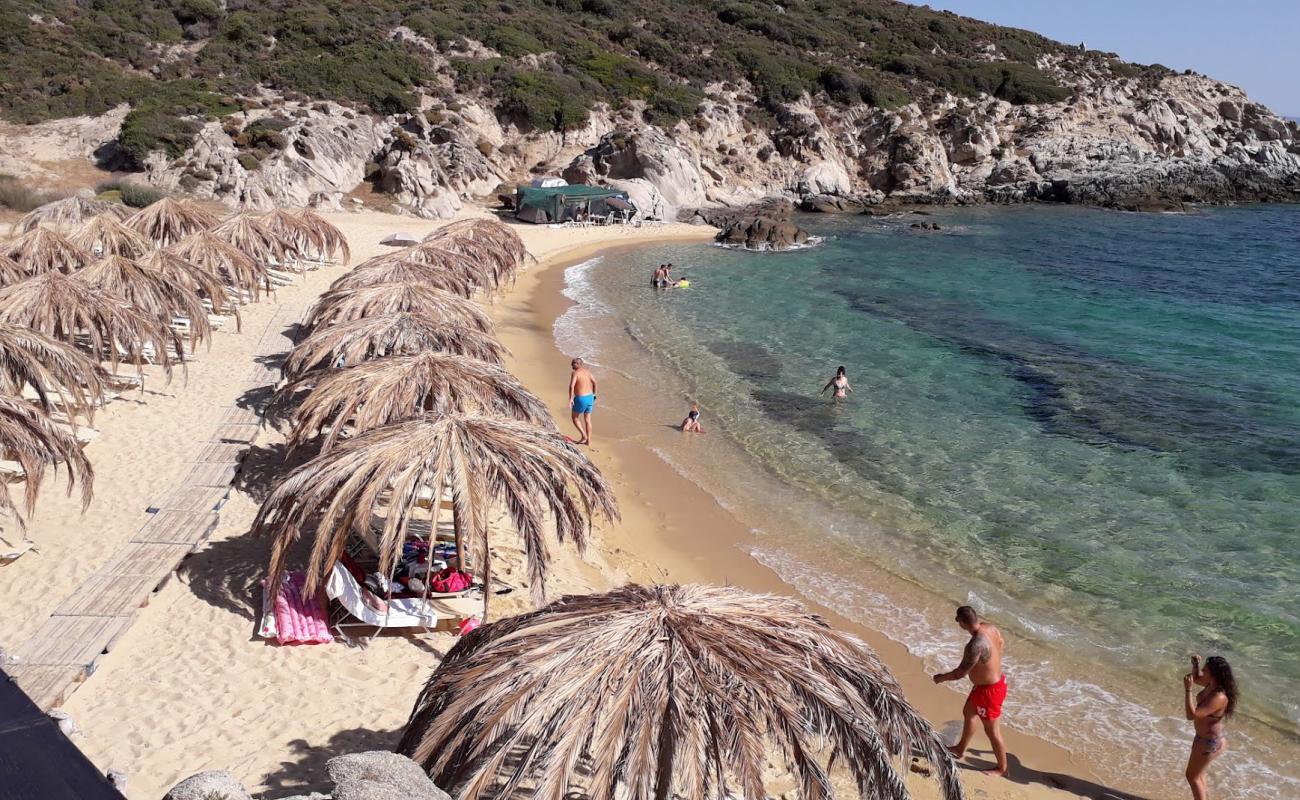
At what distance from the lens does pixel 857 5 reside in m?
75.9

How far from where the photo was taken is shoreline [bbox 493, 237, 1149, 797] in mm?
7262

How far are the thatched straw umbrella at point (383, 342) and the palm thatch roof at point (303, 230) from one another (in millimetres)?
13519

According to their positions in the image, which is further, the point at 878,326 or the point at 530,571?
the point at 878,326

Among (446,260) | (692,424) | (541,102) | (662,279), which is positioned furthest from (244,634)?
(541,102)

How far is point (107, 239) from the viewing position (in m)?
18.9

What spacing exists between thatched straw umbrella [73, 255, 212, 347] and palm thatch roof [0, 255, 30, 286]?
3.62ft

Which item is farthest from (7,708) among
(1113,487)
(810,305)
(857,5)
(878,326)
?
(857,5)

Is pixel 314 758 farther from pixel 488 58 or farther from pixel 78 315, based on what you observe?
pixel 488 58

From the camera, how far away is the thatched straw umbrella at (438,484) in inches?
283

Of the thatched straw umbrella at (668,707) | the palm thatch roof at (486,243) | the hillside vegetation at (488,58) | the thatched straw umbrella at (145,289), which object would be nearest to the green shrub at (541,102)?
the hillside vegetation at (488,58)

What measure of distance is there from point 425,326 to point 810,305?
56.9 feet

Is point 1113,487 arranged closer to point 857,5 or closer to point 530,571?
point 530,571

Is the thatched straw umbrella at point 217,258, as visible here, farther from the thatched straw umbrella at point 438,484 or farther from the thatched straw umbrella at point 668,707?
the thatched straw umbrella at point 668,707

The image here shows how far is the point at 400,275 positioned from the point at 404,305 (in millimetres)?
3183
